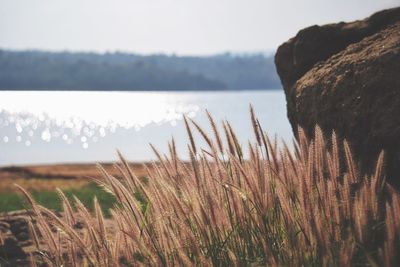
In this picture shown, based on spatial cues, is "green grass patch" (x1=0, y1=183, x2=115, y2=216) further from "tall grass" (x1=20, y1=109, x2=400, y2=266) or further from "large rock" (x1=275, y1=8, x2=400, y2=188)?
"tall grass" (x1=20, y1=109, x2=400, y2=266)

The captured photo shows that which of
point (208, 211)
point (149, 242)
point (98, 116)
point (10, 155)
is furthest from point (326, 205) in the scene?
point (98, 116)

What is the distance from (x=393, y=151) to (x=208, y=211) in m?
1.79

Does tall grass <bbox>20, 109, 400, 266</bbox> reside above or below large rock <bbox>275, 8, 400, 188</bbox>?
below

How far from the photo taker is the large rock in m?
4.92

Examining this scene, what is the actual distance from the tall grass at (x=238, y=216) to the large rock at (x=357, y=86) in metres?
0.95

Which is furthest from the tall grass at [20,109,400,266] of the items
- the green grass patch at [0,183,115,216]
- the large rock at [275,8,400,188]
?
the green grass patch at [0,183,115,216]

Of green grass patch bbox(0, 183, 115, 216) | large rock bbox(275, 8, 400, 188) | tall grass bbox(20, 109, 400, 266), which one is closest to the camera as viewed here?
tall grass bbox(20, 109, 400, 266)

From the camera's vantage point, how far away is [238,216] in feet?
13.0

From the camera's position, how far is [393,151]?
491 centimetres

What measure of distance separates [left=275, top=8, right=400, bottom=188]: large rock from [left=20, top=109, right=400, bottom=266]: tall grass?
95 cm

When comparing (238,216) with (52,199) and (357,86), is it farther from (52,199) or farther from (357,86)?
(52,199)

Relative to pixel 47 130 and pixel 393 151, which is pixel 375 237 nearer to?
pixel 393 151

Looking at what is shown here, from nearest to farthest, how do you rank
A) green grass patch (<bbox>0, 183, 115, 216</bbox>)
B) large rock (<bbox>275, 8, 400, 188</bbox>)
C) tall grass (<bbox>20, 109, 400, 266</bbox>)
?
tall grass (<bbox>20, 109, 400, 266</bbox>)
large rock (<bbox>275, 8, 400, 188</bbox>)
green grass patch (<bbox>0, 183, 115, 216</bbox>)

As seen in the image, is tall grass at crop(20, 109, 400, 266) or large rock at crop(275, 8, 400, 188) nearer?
tall grass at crop(20, 109, 400, 266)
